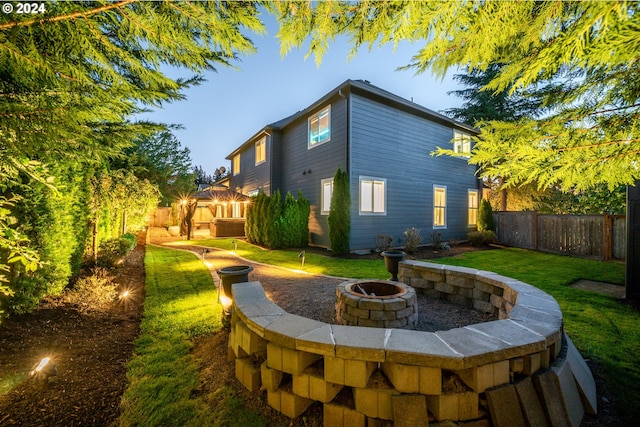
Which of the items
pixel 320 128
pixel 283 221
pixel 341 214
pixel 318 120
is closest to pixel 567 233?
pixel 341 214

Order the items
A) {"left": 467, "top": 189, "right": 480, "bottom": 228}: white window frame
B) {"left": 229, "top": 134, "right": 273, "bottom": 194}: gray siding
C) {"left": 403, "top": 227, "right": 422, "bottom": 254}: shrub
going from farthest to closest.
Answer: {"left": 229, "top": 134, "right": 273, "bottom": 194}: gray siding → {"left": 467, "top": 189, "right": 480, "bottom": 228}: white window frame → {"left": 403, "top": 227, "right": 422, "bottom": 254}: shrub

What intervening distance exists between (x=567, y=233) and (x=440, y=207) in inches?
187

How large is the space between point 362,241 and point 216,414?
831 centimetres

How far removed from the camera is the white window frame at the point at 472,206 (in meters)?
13.9

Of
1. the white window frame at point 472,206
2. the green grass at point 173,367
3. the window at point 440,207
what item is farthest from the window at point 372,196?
the green grass at point 173,367

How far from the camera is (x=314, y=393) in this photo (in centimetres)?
199

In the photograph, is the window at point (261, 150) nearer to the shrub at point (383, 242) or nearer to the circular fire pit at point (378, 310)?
the shrub at point (383, 242)

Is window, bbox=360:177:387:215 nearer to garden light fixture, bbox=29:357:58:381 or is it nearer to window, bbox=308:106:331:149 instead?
window, bbox=308:106:331:149

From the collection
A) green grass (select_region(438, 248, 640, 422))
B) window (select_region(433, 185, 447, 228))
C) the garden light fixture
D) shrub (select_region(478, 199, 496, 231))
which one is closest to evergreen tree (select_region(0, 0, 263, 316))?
the garden light fixture

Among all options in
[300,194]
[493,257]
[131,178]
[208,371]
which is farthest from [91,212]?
[493,257]

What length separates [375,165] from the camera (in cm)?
1036

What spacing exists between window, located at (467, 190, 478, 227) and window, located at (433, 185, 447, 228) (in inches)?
89.9

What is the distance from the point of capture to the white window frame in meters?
13.9

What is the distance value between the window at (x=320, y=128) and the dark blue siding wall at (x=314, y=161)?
0.21 metres
